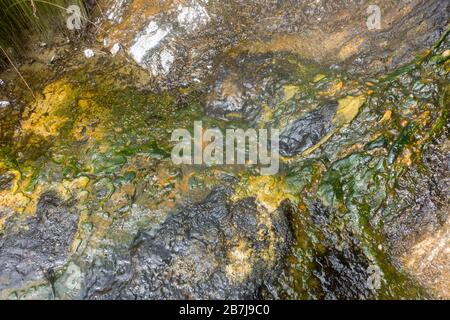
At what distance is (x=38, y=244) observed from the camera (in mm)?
2074

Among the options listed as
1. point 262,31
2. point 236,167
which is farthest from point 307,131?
point 262,31

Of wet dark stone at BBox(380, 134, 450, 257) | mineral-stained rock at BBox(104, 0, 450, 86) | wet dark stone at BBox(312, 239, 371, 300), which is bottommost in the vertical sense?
wet dark stone at BBox(312, 239, 371, 300)

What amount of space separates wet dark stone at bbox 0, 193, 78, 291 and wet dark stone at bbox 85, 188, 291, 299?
0.88 ft

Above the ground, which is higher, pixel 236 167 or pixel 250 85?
pixel 250 85

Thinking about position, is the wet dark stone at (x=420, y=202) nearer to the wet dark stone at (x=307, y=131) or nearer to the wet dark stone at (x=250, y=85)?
the wet dark stone at (x=307, y=131)

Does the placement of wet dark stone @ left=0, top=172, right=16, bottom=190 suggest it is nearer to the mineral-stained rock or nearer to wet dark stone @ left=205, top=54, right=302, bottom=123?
the mineral-stained rock

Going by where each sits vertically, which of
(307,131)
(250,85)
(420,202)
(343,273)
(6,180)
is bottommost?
(343,273)

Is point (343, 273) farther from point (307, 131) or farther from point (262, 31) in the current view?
point (262, 31)

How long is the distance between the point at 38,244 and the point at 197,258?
925 millimetres

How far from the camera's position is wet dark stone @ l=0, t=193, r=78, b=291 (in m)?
1.98

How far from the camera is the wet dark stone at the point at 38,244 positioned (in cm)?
198

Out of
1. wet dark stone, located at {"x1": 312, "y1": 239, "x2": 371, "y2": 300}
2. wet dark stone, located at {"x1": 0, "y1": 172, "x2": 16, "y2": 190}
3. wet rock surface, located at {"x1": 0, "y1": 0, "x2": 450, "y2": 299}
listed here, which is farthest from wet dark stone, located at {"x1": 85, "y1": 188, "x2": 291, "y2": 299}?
wet dark stone, located at {"x1": 0, "y1": 172, "x2": 16, "y2": 190}

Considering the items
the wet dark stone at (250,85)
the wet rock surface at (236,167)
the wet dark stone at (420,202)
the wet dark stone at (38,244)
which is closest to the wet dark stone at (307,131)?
the wet rock surface at (236,167)

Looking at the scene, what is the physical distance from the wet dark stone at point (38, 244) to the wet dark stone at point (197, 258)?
10.5 inches
